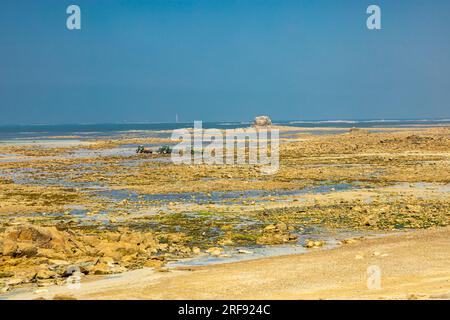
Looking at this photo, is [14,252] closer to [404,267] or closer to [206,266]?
[206,266]

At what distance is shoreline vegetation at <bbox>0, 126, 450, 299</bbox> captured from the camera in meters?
11.6

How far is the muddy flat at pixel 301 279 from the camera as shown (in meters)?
10.5

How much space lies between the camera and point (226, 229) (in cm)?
1814

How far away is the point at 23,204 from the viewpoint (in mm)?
24672

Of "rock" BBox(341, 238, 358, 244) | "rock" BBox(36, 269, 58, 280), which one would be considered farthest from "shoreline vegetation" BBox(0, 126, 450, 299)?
"rock" BBox(341, 238, 358, 244)

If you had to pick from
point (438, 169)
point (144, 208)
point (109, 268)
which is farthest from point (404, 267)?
point (438, 169)

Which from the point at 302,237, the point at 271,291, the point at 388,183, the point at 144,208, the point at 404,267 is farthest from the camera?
the point at 388,183

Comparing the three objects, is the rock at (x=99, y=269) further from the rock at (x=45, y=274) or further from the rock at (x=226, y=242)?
the rock at (x=226, y=242)

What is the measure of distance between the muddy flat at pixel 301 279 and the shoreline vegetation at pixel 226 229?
39 mm

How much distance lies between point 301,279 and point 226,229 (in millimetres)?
6535

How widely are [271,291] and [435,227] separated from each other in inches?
349

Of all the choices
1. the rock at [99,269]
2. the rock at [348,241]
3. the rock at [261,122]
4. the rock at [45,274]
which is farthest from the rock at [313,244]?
the rock at [261,122]

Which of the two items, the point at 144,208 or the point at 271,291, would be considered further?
the point at 144,208

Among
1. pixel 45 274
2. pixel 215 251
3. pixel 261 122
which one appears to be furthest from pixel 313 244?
pixel 261 122
